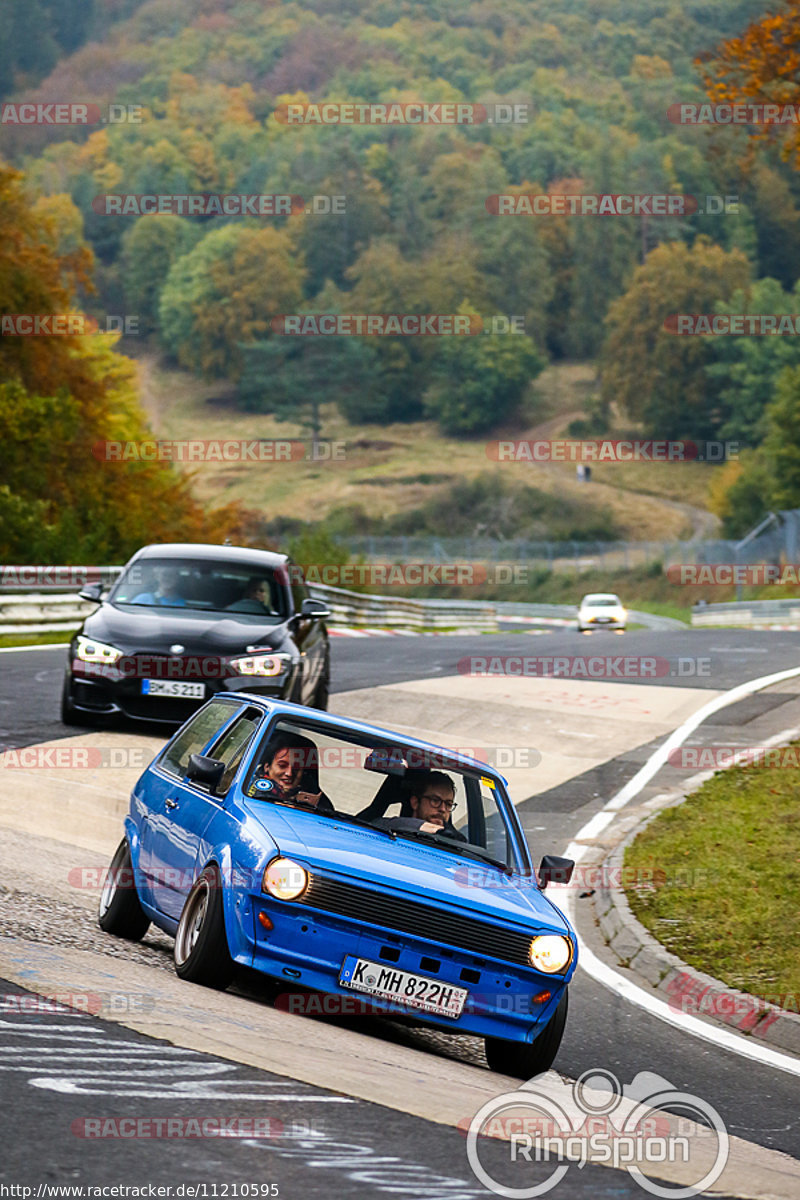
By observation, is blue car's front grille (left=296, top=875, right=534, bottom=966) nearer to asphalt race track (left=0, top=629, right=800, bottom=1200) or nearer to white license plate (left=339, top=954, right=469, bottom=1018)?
white license plate (left=339, top=954, right=469, bottom=1018)

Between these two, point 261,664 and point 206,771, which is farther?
point 261,664

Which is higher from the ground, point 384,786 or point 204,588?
point 384,786

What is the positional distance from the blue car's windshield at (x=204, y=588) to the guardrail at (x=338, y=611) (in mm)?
10076

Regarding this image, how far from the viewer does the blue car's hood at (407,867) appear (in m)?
6.72

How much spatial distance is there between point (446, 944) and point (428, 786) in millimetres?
1231

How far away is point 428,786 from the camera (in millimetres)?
7750

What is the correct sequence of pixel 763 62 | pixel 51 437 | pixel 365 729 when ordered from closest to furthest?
pixel 365 729 < pixel 763 62 < pixel 51 437

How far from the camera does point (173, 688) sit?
13.6 metres

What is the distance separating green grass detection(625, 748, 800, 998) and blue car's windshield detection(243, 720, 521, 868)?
211 centimetres

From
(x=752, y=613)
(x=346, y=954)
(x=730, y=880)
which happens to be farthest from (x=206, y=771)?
(x=752, y=613)

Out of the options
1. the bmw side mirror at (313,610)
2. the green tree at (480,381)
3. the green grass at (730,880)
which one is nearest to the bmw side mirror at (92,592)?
the bmw side mirror at (313,610)

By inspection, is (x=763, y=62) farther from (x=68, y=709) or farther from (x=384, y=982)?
(x=384, y=982)

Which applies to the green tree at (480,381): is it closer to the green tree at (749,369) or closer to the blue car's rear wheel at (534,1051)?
the green tree at (749,369)

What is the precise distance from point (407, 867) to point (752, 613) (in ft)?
143
